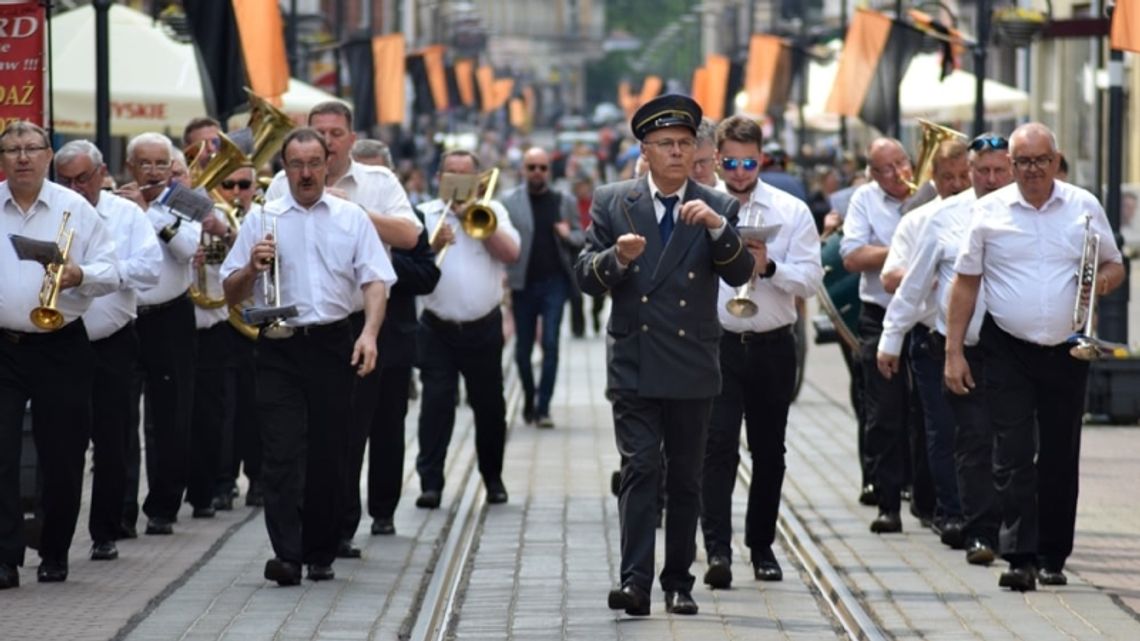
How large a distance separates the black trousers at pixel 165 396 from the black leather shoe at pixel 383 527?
3.21 feet

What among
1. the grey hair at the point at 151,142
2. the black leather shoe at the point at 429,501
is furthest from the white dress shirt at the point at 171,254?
the black leather shoe at the point at 429,501

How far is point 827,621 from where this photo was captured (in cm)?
1059

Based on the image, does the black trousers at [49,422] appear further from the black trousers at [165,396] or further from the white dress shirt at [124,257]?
the black trousers at [165,396]

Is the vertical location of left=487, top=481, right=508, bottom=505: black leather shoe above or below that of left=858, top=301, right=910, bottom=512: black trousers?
below

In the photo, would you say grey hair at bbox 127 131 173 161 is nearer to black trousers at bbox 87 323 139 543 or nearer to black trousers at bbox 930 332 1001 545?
black trousers at bbox 87 323 139 543

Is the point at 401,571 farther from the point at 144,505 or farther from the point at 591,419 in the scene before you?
the point at 591,419

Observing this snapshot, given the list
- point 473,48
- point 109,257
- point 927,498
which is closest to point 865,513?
point 927,498

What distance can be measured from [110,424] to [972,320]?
3851 millimetres

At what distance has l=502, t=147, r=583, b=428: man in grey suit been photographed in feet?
66.1

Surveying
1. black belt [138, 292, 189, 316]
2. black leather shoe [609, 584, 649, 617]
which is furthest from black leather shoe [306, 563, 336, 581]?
black belt [138, 292, 189, 316]

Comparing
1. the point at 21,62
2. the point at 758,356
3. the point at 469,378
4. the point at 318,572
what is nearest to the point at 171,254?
the point at 21,62

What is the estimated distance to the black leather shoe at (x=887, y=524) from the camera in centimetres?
1362

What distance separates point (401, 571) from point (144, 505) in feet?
6.71

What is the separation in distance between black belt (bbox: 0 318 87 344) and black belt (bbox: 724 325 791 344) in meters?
2.74
